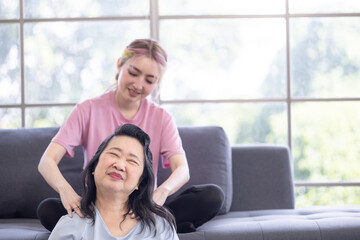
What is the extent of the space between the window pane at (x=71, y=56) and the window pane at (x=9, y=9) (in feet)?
0.43

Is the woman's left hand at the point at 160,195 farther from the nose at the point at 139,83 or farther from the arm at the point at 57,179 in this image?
the nose at the point at 139,83

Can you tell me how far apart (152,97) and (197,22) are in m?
0.60

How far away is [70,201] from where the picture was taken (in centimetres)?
190

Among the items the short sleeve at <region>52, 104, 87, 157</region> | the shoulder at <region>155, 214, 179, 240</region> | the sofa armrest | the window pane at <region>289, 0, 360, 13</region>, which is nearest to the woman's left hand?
the shoulder at <region>155, 214, 179, 240</region>

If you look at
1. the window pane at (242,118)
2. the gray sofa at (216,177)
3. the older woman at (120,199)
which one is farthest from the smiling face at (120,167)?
the window pane at (242,118)

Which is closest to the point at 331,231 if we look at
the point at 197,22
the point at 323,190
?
the point at 323,190

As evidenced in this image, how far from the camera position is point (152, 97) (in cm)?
330

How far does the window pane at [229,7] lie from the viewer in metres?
3.38

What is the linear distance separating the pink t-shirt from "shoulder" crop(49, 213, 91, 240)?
55 centimetres

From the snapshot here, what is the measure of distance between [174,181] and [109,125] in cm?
49

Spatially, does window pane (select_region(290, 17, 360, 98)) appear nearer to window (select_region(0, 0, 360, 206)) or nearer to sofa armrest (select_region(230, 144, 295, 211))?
window (select_region(0, 0, 360, 206))

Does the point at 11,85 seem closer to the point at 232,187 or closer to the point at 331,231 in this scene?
the point at 232,187

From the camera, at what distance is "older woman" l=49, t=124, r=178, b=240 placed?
180 centimetres

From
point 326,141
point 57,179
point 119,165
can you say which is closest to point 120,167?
point 119,165
